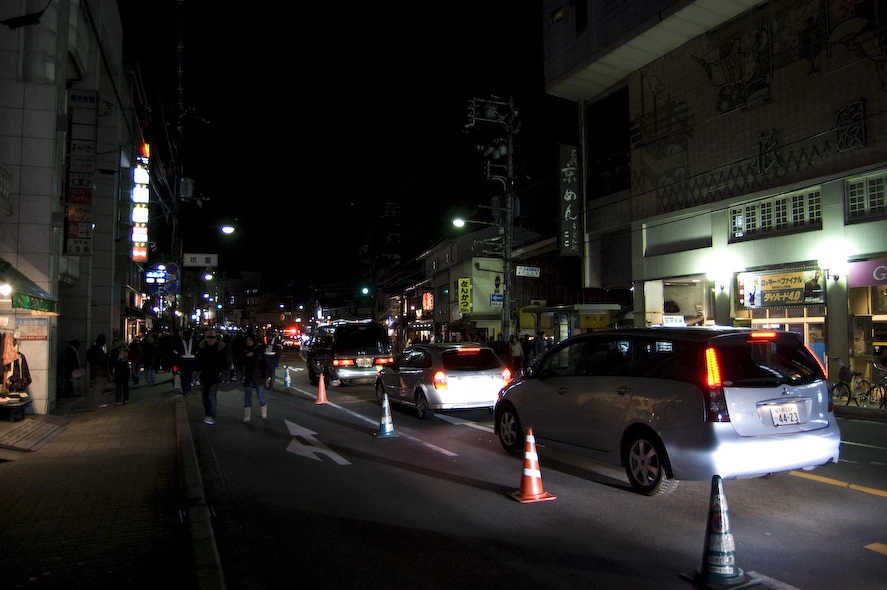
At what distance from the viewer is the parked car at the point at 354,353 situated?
1989cm

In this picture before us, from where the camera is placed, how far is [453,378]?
12.2 metres

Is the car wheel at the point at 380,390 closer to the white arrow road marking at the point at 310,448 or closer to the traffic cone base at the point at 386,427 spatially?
the white arrow road marking at the point at 310,448

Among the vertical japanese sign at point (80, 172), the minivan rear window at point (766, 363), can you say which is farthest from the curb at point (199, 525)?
the vertical japanese sign at point (80, 172)

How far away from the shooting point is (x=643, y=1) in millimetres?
21172

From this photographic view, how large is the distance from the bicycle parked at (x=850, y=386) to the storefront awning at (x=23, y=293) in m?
16.9

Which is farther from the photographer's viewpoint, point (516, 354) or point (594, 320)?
point (594, 320)

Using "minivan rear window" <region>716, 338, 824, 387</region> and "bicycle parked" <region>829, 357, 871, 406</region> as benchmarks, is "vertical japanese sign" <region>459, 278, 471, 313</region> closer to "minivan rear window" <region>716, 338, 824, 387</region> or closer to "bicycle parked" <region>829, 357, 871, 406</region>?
"bicycle parked" <region>829, 357, 871, 406</region>

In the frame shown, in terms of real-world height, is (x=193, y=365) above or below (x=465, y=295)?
below

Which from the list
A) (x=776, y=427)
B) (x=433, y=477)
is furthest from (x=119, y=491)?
(x=776, y=427)

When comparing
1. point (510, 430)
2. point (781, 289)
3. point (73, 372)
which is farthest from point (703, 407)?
point (73, 372)

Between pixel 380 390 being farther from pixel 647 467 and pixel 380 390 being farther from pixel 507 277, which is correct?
pixel 507 277

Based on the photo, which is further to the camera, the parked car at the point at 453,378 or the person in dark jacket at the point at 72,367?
the person in dark jacket at the point at 72,367

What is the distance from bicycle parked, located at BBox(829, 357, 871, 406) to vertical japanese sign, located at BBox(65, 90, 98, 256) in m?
17.8

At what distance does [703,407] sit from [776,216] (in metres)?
14.8
